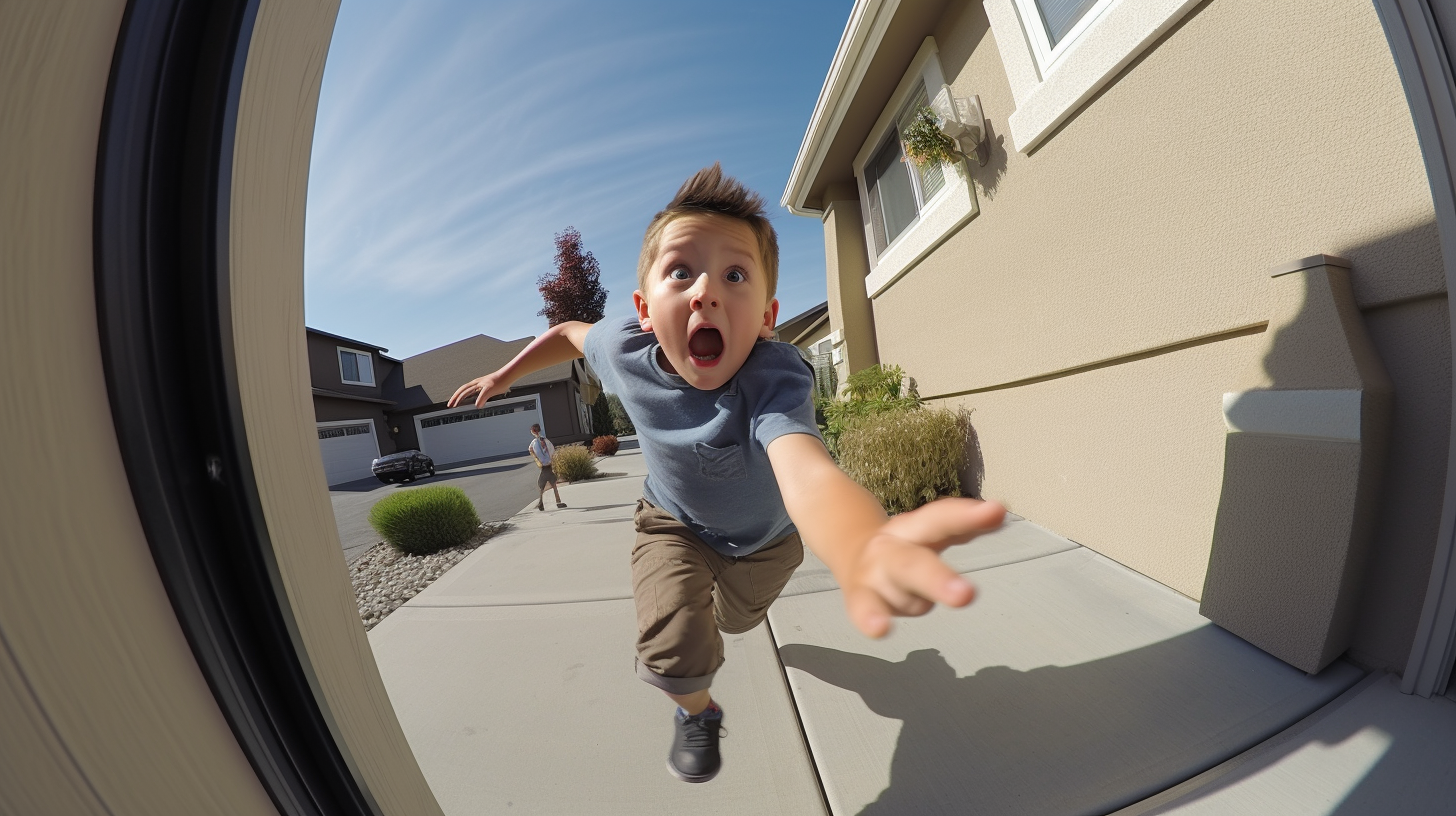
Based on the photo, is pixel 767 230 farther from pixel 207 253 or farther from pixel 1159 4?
pixel 1159 4

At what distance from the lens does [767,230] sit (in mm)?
1650

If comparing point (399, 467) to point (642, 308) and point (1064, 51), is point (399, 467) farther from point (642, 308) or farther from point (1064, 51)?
point (1064, 51)

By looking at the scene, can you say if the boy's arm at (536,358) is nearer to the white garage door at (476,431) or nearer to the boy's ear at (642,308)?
the boy's ear at (642,308)

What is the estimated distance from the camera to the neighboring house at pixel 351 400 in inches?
628

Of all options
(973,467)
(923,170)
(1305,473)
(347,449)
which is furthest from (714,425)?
(347,449)

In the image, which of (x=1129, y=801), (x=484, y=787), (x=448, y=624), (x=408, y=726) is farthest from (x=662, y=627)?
(x=448, y=624)

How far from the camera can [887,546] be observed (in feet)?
1.89

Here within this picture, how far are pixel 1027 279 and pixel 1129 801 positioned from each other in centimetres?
254

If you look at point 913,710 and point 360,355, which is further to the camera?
point 360,355

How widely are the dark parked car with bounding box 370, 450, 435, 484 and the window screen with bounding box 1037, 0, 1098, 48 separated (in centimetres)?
1562

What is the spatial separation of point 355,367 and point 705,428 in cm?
2445

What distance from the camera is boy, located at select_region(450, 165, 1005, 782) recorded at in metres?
1.39

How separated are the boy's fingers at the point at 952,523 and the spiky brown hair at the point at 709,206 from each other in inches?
44.7

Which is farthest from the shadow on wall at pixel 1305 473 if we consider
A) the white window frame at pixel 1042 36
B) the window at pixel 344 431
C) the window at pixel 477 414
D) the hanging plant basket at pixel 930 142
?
the window at pixel 477 414
